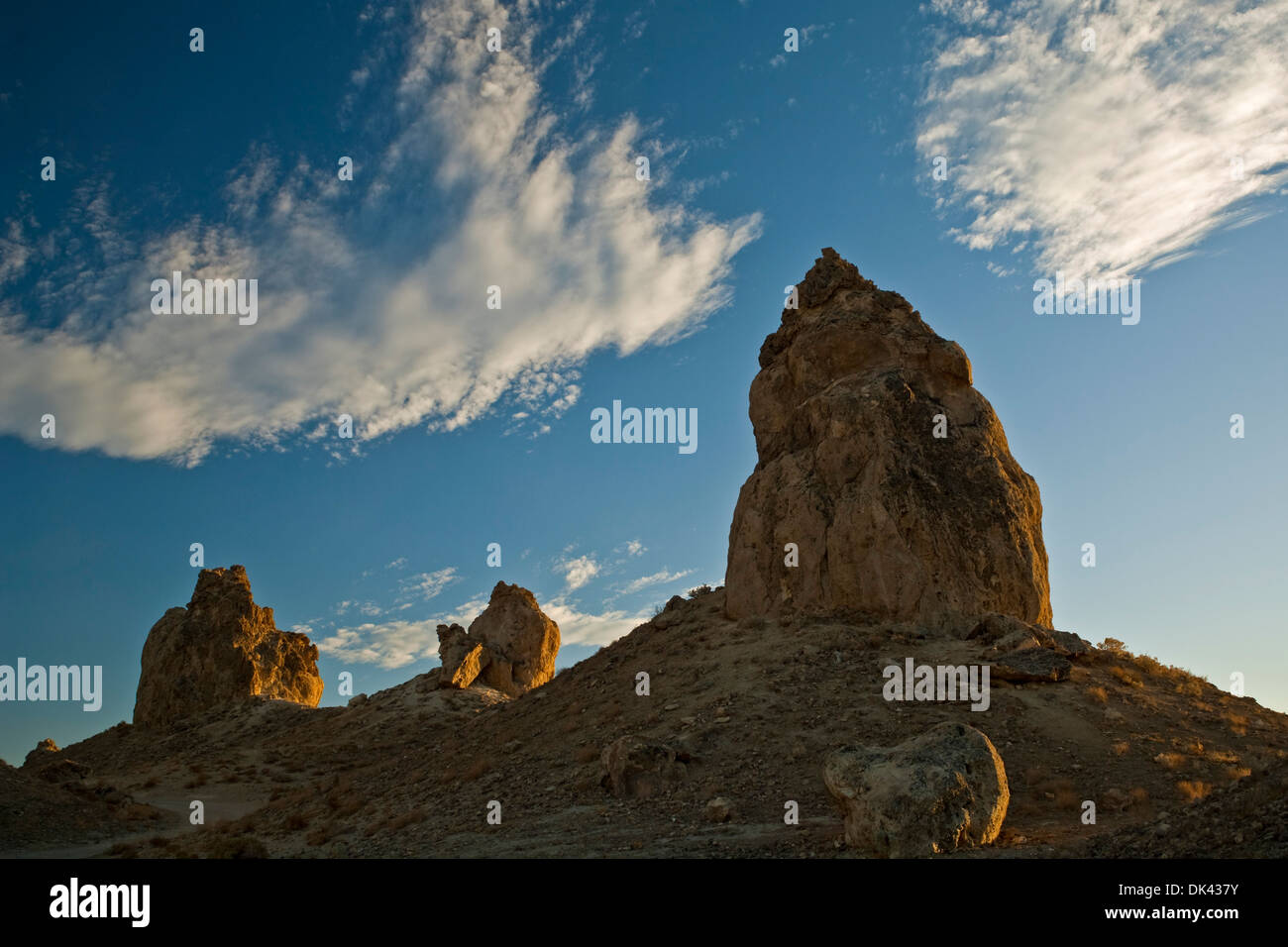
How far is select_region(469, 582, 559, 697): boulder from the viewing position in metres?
48.5

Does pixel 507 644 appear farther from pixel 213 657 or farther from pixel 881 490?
pixel 881 490

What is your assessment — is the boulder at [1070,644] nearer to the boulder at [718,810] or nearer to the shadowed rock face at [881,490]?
the shadowed rock face at [881,490]

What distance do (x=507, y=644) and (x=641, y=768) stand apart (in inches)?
1405

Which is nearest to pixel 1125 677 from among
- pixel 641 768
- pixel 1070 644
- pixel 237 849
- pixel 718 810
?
pixel 1070 644

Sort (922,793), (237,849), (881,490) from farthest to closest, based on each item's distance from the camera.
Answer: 1. (881,490)
2. (237,849)
3. (922,793)

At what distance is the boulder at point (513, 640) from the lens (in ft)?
159

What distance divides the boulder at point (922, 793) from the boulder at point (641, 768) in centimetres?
477

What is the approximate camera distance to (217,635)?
52.2 metres

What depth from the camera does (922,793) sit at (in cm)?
944

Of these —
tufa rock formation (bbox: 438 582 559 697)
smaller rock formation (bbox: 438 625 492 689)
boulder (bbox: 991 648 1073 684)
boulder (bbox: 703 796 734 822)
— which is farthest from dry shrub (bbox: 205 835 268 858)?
tufa rock formation (bbox: 438 582 559 697)

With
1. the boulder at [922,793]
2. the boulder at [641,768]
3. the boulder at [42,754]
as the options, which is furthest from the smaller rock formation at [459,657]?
the boulder at [922,793]
